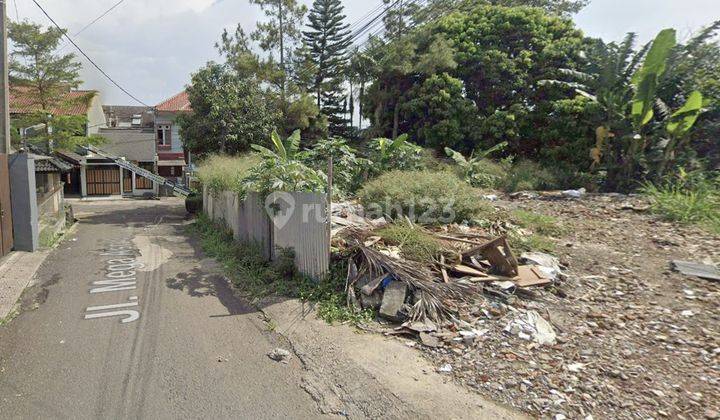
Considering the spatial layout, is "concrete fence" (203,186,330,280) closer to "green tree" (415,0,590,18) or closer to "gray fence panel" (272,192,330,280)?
"gray fence panel" (272,192,330,280)

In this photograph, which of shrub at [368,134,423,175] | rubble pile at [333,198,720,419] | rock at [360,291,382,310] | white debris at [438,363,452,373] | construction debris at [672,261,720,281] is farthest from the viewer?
shrub at [368,134,423,175]

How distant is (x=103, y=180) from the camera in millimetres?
27484

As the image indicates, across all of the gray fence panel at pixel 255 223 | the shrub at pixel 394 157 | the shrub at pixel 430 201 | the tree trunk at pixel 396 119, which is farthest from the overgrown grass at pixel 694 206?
the tree trunk at pixel 396 119

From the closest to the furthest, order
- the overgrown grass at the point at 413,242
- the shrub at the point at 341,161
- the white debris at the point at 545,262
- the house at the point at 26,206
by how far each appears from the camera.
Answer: the white debris at the point at 545,262, the overgrown grass at the point at 413,242, the house at the point at 26,206, the shrub at the point at 341,161

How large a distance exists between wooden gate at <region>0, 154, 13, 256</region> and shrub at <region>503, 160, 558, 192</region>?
1274 centimetres

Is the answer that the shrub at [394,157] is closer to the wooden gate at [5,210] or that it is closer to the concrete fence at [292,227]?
the concrete fence at [292,227]

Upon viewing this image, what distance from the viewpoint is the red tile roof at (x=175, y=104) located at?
31603 millimetres

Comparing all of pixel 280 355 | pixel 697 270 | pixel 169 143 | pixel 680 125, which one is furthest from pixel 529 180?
pixel 169 143

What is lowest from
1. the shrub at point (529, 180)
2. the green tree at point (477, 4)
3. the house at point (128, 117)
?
the shrub at point (529, 180)

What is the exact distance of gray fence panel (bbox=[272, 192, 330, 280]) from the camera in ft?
20.0

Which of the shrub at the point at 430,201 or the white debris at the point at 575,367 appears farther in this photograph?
the shrub at the point at 430,201

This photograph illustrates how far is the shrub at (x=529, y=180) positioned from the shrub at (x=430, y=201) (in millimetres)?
5464

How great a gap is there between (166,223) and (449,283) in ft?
41.1

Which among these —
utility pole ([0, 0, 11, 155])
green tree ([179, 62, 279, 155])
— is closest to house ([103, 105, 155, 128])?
green tree ([179, 62, 279, 155])
